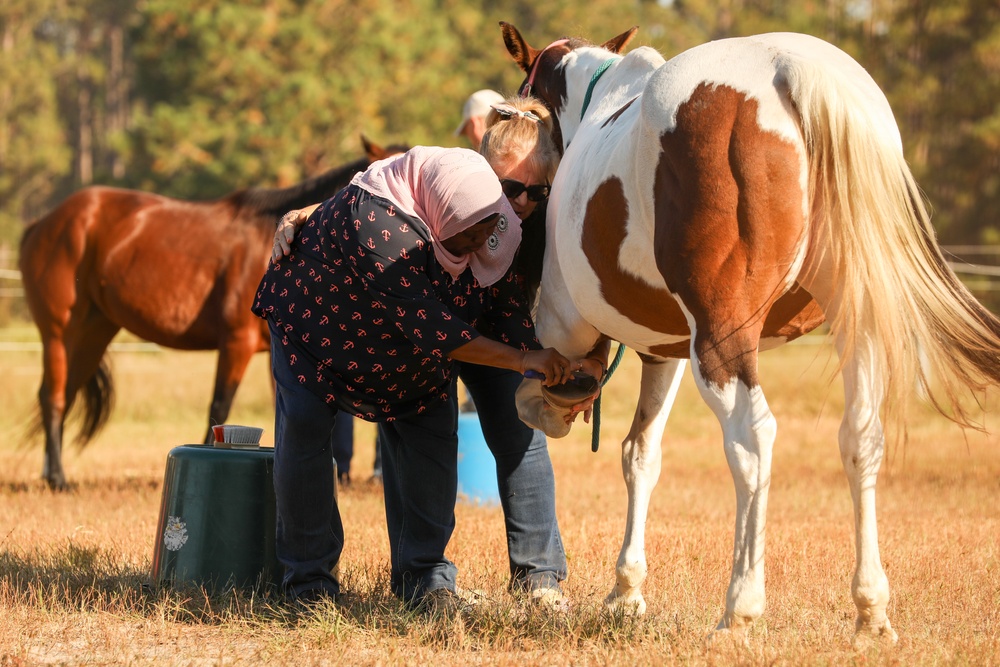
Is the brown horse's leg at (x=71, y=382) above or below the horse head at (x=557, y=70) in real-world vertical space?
below

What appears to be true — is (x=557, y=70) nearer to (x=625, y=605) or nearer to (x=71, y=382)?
(x=625, y=605)

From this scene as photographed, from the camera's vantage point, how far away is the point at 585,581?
4055 mm

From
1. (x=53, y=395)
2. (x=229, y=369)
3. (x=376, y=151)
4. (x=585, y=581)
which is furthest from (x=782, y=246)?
(x=53, y=395)

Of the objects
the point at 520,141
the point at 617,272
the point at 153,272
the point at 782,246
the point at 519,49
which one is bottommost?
the point at 153,272

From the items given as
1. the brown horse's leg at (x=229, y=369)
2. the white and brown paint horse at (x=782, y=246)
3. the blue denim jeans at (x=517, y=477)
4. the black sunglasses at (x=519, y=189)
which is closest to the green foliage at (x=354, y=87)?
the brown horse's leg at (x=229, y=369)

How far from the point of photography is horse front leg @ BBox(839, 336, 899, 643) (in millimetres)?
2801

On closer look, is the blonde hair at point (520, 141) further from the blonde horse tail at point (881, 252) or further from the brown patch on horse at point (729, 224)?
the blonde horse tail at point (881, 252)

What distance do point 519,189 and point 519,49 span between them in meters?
1.15

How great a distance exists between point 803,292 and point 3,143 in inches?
1178

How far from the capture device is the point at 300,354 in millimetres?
3438

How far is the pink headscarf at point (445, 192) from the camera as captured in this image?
3150 mm

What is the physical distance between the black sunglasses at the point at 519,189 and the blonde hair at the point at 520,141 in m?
0.12

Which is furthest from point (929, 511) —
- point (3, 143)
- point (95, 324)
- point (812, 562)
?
point (3, 143)

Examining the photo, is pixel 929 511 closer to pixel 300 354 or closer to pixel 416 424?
pixel 416 424
